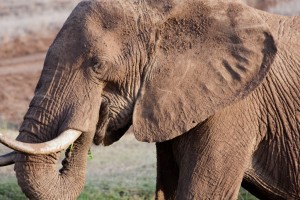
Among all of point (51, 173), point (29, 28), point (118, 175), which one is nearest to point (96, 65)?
point (51, 173)

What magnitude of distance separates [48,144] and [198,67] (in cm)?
115

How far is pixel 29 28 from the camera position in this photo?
20453 mm

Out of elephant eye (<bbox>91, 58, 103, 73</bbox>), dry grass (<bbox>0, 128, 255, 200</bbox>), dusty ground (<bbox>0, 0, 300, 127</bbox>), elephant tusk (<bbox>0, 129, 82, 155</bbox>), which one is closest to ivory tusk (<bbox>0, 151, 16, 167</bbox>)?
elephant tusk (<bbox>0, 129, 82, 155</bbox>)

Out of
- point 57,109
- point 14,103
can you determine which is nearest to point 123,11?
point 57,109

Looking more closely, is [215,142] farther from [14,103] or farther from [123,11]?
[14,103]

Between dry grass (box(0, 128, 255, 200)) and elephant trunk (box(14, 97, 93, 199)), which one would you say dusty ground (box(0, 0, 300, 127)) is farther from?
elephant trunk (box(14, 97, 93, 199))

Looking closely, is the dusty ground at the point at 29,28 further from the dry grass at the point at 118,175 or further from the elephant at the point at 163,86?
the elephant at the point at 163,86

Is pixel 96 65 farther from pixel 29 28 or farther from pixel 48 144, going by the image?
pixel 29 28

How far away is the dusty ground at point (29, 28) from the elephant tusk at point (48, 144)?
12.0m

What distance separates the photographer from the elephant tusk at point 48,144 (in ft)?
23.7

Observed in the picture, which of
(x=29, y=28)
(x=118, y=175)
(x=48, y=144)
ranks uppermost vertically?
(x=48, y=144)

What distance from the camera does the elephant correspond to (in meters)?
7.66

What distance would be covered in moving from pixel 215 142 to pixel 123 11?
1053 millimetres

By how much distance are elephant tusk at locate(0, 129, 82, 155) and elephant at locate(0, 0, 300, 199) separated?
0.12 m
